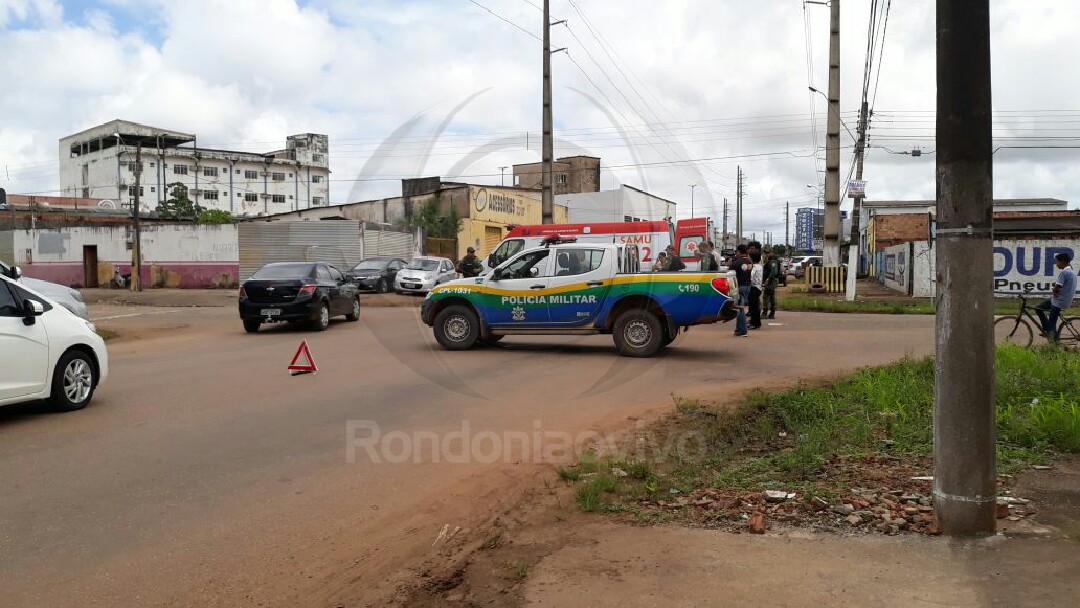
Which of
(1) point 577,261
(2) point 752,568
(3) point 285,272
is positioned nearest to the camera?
(2) point 752,568

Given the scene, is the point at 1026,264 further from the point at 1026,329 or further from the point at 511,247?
the point at 511,247

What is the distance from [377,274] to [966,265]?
97.2ft

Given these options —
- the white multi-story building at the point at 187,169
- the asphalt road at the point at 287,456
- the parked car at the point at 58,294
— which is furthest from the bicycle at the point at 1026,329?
the white multi-story building at the point at 187,169

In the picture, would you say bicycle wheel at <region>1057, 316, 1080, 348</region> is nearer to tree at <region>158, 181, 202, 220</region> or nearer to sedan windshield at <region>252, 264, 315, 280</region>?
sedan windshield at <region>252, 264, 315, 280</region>

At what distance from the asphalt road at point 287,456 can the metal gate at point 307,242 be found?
2484 centimetres

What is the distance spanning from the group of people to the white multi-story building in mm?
76876

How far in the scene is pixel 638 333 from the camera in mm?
12531

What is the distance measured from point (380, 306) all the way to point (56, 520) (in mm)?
22381

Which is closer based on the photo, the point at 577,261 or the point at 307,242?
the point at 577,261

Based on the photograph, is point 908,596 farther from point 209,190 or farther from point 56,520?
point 209,190

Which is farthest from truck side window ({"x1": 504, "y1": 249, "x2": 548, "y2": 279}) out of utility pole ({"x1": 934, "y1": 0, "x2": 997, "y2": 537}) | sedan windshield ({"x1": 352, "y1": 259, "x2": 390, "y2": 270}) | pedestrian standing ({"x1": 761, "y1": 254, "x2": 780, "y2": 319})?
sedan windshield ({"x1": 352, "y1": 259, "x2": 390, "y2": 270})

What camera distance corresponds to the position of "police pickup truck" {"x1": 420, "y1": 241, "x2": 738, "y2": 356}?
12273mm

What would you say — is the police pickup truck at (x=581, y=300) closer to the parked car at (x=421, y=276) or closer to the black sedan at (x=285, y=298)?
the black sedan at (x=285, y=298)

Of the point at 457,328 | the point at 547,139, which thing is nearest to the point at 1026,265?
the point at 547,139
